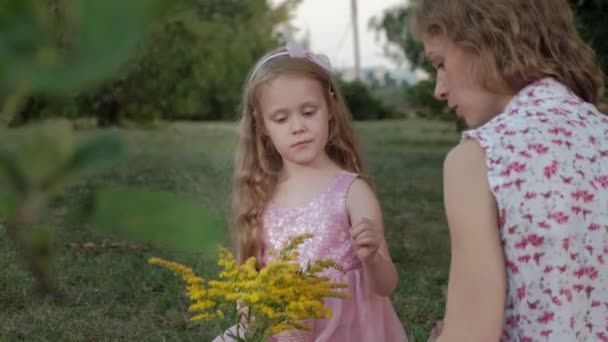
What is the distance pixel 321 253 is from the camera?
3189 millimetres

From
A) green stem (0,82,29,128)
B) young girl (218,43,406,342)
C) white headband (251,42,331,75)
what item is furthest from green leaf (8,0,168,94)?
white headband (251,42,331,75)

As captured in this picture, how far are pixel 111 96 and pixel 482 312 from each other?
1521cm

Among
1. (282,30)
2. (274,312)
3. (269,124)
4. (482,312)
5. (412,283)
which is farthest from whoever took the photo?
(282,30)

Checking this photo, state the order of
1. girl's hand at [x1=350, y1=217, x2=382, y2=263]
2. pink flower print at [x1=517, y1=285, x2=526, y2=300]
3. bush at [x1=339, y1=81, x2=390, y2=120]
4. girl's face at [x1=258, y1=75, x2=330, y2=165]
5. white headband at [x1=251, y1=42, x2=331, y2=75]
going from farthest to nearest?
bush at [x1=339, y1=81, x2=390, y2=120]
white headband at [x1=251, y1=42, x2=331, y2=75]
girl's face at [x1=258, y1=75, x2=330, y2=165]
girl's hand at [x1=350, y1=217, x2=382, y2=263]
pink flower print at [x1=517, y1=285, x2=526, y2=300]

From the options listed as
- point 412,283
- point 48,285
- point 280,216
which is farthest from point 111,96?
point 48,285

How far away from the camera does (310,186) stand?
327 cm

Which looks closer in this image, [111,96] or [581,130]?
[581,130]

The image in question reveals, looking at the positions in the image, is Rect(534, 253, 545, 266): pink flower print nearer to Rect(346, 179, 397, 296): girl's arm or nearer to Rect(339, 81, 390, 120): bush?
Rect(346, 179, 397, 296): girl's arm

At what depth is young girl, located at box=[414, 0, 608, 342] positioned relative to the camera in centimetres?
184

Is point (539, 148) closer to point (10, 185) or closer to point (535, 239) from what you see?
point (535, 239)

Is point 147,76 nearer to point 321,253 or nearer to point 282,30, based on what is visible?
point 282,30

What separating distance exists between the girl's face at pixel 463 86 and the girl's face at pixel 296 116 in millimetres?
1091


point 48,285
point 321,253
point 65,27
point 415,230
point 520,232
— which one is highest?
point 65,27

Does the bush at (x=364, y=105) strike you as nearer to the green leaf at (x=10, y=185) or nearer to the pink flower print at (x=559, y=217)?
the pink flower print at (x=559, y=217)
